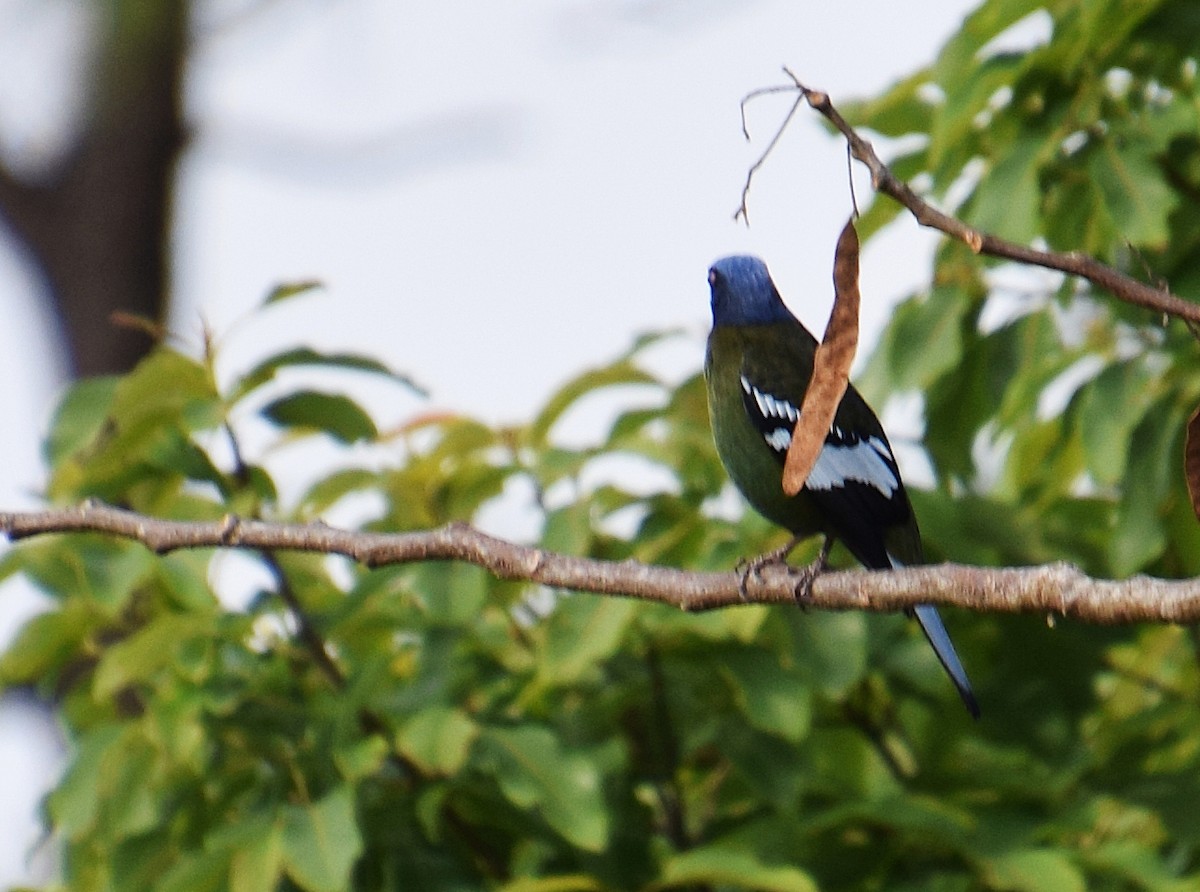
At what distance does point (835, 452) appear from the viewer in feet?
11.1

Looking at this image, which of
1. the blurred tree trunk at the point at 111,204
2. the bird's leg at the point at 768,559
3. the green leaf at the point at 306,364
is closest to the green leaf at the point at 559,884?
the bird's leg at the point at 768,559

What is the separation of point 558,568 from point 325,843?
0.80 m

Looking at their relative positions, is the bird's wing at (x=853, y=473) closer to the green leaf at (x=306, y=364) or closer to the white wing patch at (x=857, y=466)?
the white wing patch at (x=857, y=466)

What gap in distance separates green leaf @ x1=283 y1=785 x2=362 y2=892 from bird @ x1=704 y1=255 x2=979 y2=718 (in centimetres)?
90

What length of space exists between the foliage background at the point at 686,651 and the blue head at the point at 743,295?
0.50 meters

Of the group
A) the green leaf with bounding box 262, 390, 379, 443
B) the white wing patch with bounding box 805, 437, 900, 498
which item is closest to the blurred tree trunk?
the green leaf with bounding box 262, 390, 379, 443

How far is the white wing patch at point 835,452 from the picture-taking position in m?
3.25

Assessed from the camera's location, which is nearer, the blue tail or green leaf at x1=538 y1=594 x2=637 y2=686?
the blue tail

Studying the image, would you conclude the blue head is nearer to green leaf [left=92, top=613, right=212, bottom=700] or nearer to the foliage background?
the foliage background

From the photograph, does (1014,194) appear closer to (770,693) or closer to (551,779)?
(770,693)

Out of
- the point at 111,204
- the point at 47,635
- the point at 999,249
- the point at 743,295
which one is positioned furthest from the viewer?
the point at 111,204

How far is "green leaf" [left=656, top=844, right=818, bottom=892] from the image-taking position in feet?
8.88

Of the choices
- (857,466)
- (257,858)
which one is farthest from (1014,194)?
(257,858)

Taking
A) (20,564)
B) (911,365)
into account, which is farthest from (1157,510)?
(20,564)
